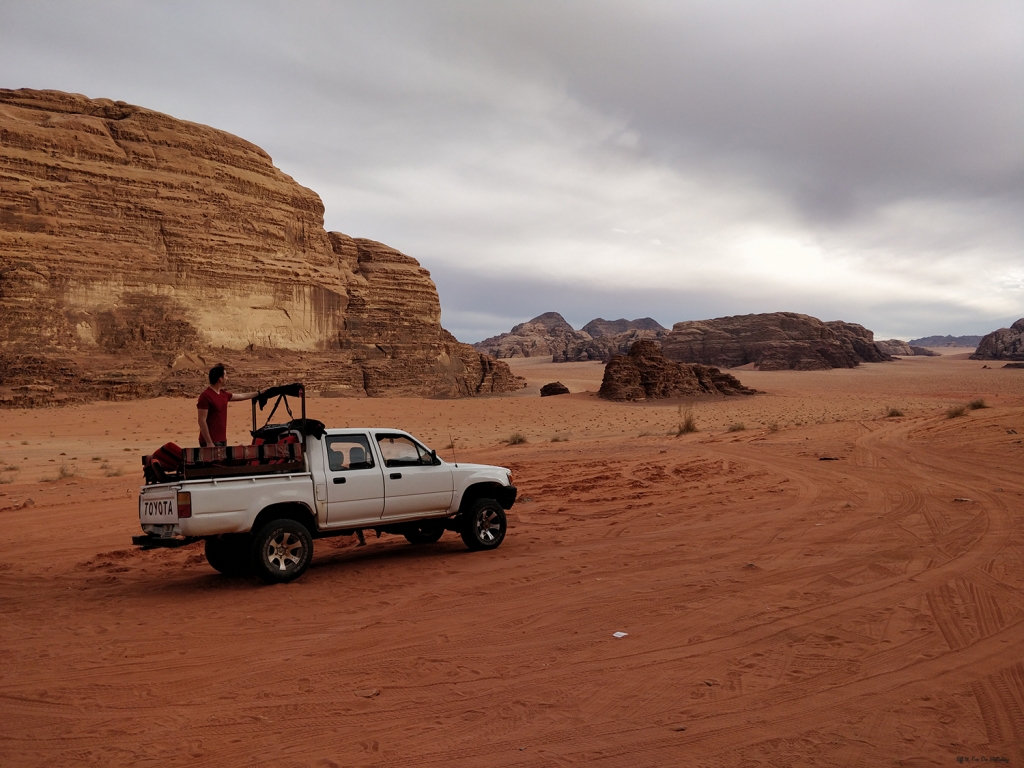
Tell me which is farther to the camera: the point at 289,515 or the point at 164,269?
the point at 164,269

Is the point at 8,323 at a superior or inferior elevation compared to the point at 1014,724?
superior

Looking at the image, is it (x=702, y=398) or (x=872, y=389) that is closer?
(x=702, y=398)

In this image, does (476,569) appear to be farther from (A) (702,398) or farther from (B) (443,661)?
(A) (702,398)

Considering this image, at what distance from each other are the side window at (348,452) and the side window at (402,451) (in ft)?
0.73

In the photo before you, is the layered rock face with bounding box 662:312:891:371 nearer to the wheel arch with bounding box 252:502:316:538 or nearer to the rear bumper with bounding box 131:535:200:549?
the wheel arch with bounding box 252:502:316:538

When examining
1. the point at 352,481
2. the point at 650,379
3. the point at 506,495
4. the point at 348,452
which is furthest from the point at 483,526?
the point at 650,379

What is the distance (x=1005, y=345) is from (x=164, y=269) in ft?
435

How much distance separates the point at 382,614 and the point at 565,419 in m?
32.1

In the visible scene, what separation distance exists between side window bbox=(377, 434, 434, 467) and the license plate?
8.51 feet

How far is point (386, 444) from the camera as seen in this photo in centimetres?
952

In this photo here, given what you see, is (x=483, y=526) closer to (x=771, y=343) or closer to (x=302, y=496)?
(x=302, y=496)

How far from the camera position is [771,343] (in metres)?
123

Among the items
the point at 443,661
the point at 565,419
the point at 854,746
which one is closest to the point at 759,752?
the point at 854,746

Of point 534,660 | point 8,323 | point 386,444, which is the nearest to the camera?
point 534,660
